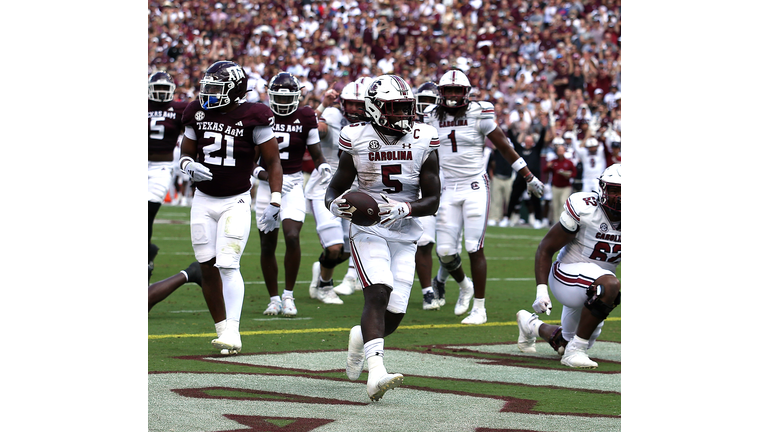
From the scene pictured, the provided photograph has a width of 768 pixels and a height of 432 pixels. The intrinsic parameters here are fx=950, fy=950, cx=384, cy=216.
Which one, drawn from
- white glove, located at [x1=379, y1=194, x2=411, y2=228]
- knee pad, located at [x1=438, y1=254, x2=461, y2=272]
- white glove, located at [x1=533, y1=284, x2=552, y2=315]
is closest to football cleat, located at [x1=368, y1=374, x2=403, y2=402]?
white glove, located at [x1=379, y1=194, x2=411, y2=228]

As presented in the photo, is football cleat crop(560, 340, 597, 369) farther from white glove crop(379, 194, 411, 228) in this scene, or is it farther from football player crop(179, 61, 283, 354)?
football player crop(179, 61, 283, 354)

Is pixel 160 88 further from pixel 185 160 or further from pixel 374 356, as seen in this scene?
pixel 374 356

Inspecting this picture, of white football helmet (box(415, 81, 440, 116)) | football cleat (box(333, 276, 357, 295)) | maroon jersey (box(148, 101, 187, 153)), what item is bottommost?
football cleat (box(333, 276, 357, 295))

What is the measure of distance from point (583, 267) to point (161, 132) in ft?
13.3

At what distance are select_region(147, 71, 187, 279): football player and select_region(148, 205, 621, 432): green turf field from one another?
0.98 meters

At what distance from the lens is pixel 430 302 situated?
27.5ft

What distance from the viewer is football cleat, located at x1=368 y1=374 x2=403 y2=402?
169 inches

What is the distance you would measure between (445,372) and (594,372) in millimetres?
893

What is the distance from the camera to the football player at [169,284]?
6.74m

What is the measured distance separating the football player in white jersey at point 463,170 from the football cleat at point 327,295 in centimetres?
116

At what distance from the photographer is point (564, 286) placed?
5859 mm

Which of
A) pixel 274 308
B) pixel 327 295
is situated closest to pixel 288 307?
pixel 274 308

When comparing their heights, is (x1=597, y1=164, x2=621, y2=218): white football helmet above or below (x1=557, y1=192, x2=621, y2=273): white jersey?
above
